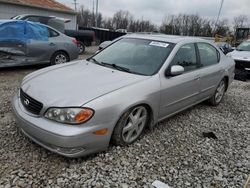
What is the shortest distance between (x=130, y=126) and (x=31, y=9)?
15.0 m

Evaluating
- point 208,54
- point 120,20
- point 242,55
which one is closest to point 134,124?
point 208,54

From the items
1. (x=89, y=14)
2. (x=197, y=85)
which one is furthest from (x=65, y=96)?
(x=89, y=14)

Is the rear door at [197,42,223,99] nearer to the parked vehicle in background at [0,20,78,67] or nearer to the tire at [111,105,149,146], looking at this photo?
the tire at [111,105,149,146]

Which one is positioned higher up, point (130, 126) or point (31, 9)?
point (31, 9)

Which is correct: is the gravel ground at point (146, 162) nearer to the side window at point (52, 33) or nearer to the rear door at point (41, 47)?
the rear door at point (41, 47)

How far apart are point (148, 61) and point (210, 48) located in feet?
6.19

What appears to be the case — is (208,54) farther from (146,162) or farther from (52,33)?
(52,33)

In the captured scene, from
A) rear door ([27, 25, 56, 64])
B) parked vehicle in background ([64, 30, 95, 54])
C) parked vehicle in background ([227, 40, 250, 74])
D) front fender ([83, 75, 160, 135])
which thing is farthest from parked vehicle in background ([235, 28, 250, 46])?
front fender ([83, 75, 160, 135])

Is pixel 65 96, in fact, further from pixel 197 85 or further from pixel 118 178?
pixel 197 85

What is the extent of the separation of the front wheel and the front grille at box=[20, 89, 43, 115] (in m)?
4.62

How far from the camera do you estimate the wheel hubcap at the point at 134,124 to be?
9.70 ft

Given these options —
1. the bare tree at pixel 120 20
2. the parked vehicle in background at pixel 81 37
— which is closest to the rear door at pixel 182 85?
the parked vehicle in background at pixel 81 37

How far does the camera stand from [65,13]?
57.0ft

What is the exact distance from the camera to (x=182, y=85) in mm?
3580
